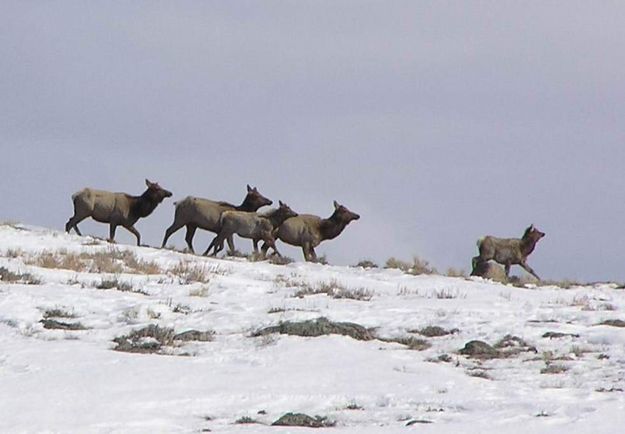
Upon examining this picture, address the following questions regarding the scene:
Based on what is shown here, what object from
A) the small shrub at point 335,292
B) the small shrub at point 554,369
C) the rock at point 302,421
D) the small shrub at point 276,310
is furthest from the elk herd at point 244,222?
the rock at point 302,421

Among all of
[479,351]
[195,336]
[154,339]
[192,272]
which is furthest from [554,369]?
[192,272]

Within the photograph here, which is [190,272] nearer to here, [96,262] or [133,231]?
[96,262]

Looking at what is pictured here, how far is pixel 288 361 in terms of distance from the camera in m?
11.4

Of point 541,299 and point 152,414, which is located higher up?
point 541,299

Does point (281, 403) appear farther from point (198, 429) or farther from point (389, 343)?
point (389, 343)

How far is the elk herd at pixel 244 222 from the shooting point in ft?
99.5

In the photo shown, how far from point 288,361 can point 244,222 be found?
62.5ft

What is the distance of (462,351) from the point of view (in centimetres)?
1227

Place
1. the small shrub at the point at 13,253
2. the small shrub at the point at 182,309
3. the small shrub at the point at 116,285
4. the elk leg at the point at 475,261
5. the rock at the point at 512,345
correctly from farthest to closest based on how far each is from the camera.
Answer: the elk leg at the point at 475,261
the small shrub at the point at 13,253
the small shrub at the point at 116,285
the small shrub at the point at 182,309
the rock at the point at 512,345

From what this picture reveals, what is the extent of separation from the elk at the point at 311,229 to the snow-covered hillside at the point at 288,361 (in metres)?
11.3

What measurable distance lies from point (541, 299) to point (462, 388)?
8883mm

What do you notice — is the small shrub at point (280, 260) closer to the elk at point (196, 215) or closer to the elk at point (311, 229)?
the elk at point (311, 229)

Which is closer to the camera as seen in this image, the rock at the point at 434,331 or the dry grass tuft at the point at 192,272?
the rock at the point at 434,331

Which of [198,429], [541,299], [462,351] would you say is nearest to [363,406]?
[198,429]
